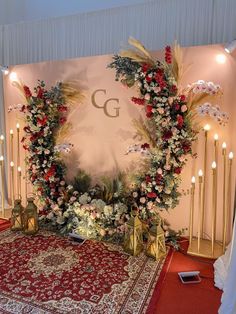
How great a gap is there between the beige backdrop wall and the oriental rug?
882mm

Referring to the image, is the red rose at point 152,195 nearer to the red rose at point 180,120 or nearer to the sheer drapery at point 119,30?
the red rose at point 180,120

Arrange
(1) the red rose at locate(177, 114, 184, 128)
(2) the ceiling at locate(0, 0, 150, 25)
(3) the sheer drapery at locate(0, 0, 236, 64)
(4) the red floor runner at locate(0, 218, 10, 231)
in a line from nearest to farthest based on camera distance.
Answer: (1) the red rose at locate(177, 114, 184, 128) → (3) the sheer drapery at locate(0, 0, 236, 64) → (4) the red floor runner at locate(0, 218, 10, 231) → (2) the ceiling at locate(0, 0, 150, 25)

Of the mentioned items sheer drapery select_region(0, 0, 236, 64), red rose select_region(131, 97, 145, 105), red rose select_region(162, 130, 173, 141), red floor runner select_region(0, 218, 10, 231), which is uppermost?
sheer drapery select_region(0, 0, 236, 64)

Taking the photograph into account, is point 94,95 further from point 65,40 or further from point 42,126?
point 65,40

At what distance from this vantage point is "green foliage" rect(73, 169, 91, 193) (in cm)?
358

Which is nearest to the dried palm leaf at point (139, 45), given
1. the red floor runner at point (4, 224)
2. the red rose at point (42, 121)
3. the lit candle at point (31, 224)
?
the red rose at point (42, 121)

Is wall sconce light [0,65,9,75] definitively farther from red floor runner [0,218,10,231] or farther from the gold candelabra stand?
the gold candelabra stand

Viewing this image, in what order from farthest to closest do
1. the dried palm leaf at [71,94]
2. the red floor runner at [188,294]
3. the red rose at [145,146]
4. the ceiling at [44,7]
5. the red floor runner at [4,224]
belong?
the ceiling at [44,7] → the red floor runner at [4,224] → the dried palm leaf at [71,94] → the red rose at [145,146] → the red floor runner at [188,294]

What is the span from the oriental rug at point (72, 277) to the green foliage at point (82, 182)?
653 millimetres

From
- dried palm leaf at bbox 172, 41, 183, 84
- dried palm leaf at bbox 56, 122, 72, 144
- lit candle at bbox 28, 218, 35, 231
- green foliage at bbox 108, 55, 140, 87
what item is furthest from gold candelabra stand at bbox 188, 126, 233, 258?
lit candle at bbox 28, 218, 35, 231

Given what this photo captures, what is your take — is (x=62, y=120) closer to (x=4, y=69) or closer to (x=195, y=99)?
(x=4, y=69)

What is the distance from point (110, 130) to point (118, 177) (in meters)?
0.57

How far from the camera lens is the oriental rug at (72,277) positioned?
2.15 m

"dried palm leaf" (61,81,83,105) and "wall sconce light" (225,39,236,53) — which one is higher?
"wall sconce light" (225,39,236,53)
